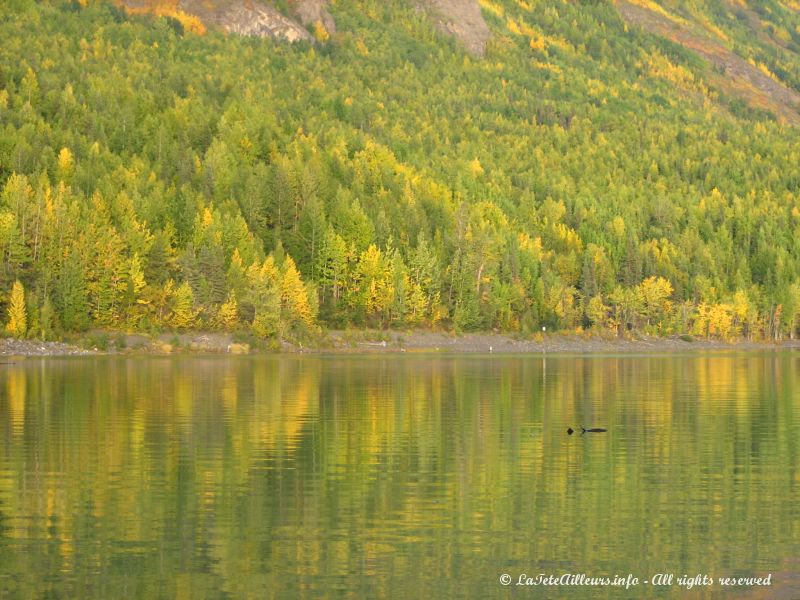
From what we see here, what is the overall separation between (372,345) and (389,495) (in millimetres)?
129843

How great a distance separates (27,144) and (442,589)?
18102 centimetres

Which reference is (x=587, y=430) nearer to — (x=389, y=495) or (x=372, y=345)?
(x=389, y=495)

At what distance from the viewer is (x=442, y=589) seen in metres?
27.9

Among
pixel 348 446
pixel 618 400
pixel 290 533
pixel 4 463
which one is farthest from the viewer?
pixel 618 400

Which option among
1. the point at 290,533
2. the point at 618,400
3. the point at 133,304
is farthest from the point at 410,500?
the point at 133,304

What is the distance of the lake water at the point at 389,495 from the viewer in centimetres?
2914

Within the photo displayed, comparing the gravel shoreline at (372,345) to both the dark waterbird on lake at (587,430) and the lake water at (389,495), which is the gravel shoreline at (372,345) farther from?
the dark waterbird on lake at (587,430)

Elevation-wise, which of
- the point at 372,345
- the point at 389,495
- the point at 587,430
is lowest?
the point at 389,495

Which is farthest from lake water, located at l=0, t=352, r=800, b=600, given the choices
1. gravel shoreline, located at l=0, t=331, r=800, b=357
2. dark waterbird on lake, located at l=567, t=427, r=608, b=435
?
gravel shoreline, located at l=0, t=331, r=800, b=357

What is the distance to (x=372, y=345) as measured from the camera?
168 m

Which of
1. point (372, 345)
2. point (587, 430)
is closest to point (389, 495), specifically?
point (587, 430)

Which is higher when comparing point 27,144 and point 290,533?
point 27,144

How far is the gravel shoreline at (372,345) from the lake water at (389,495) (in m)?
66.4

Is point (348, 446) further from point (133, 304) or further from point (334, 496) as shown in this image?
point (133, 304)
